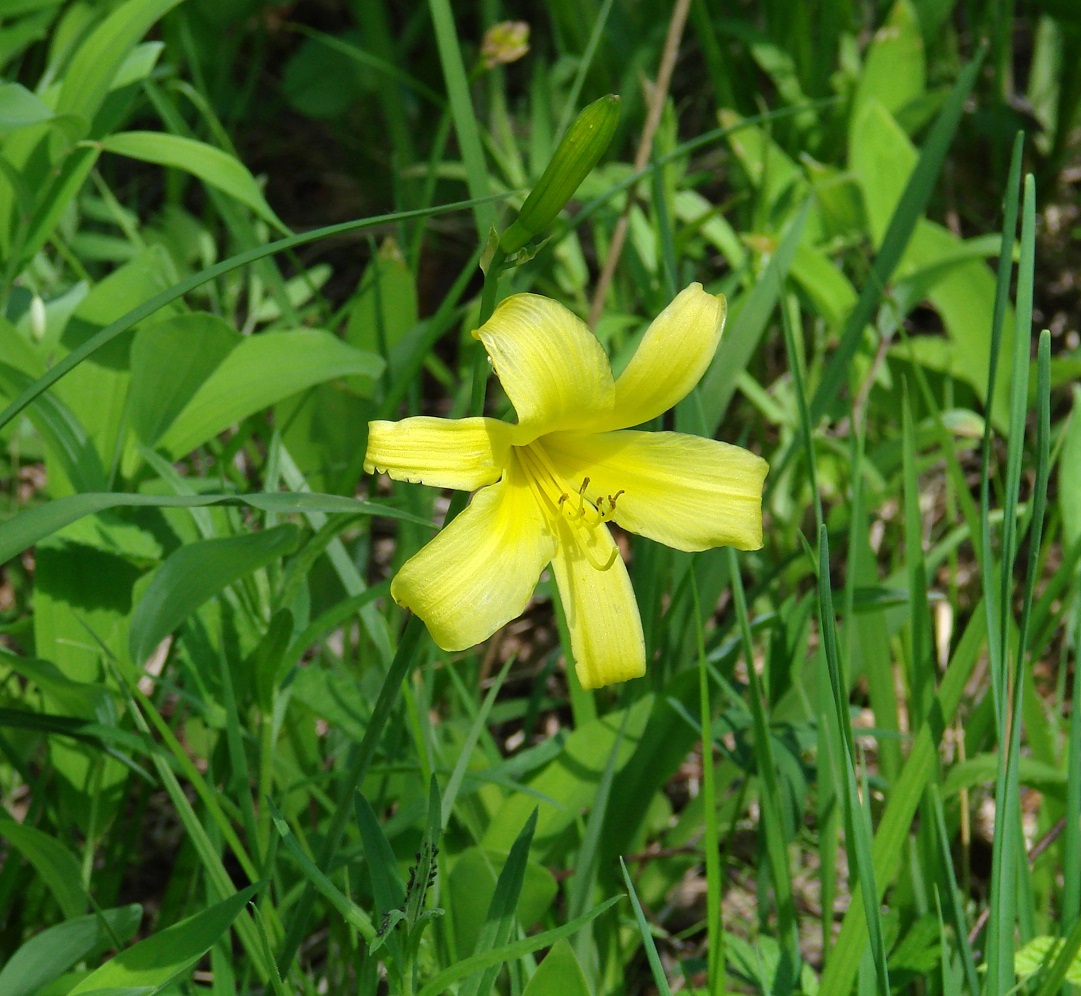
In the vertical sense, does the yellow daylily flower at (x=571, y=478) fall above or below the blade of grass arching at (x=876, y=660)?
above

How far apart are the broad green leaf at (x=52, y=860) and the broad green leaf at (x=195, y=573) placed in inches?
7.9

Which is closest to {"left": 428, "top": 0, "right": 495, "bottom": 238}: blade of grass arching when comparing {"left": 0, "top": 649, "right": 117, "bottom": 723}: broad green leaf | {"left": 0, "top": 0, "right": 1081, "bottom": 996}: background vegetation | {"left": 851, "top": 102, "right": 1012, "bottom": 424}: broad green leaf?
{"left": 0, "top": 0, "right": 1081, "bottom": 996}: background vegetation

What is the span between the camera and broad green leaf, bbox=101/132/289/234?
131 centimetres

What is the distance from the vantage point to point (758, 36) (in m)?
2.45

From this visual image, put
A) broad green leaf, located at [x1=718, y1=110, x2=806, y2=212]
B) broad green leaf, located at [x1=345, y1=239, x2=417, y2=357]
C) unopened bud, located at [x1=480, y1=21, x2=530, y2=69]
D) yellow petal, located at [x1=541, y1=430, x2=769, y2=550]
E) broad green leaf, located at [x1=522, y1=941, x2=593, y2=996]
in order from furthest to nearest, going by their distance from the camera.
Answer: broad green leaf, located at [x1=718, y1=110, x2=806, y2=212] → broad green leaf, located at [x1=345, y1=239, x2=417, y2=357] → unopened bud, located at [x1=480, y1=21, x2=530, y2=69] → yellow petal, located at [x1=541, y1=430, x2=769, y2=550] → broad green leaf, located at [x1=522, y1=941, x2=593, y2=996]

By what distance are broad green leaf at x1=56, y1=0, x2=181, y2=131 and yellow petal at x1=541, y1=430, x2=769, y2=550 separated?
70 centimetres

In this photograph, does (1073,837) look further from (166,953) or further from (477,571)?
(166,953)

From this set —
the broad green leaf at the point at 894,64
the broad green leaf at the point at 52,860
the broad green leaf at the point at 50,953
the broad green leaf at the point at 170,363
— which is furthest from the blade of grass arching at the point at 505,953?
the broad green leaf at the point at 894,64

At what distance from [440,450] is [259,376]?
1.75 feet

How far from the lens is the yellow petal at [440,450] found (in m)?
0.82

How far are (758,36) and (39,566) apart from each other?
191 centimetres

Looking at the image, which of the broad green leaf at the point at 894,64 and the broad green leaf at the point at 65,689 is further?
the broad green leaf at the point at 894,64

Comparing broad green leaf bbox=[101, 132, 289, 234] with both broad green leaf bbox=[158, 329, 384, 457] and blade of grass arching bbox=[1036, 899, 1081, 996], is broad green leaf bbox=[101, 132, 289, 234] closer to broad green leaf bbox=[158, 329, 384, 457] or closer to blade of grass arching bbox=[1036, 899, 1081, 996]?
broad green leaf bbox=[158, 329, 384, 457]

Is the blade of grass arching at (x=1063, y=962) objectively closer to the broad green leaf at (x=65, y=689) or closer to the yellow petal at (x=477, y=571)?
the yellow petal at (x=477, y=571)
